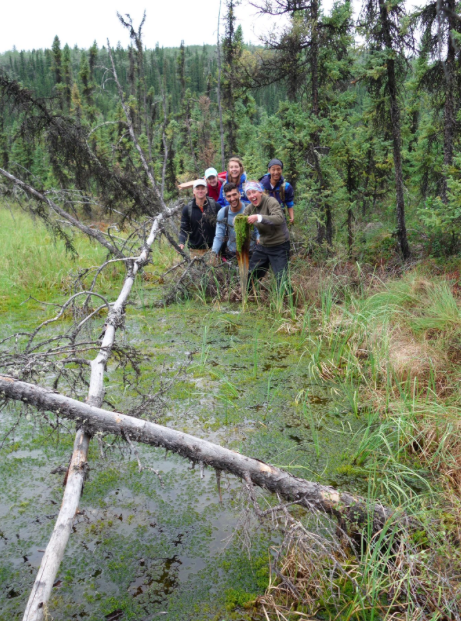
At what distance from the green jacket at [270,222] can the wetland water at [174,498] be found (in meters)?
1.86

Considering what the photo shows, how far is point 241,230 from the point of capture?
5945 millimetres

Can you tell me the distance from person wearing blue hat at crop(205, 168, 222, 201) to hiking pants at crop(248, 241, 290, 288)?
1.07m

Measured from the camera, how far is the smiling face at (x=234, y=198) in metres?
5.93

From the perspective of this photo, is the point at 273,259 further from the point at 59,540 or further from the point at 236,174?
the point at 59,540

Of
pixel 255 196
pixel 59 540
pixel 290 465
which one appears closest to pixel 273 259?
pixel 255 196

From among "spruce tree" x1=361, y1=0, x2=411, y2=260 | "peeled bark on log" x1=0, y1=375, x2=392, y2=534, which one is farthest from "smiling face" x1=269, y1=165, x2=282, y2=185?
"peeled bark on log" x1=0, y1=375, x2=392, y2=534

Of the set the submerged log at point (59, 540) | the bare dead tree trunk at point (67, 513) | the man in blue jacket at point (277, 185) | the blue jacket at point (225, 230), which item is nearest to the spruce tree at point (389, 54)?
the man in blue jacket at point (277, 185)

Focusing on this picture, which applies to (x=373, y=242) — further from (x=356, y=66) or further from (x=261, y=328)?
(x=261, y=328)

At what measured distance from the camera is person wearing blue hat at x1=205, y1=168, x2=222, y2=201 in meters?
6.51

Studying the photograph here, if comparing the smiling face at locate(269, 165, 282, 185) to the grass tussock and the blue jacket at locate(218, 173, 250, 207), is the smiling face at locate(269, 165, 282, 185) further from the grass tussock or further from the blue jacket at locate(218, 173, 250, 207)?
the grass tussock

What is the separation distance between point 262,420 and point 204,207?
153 inches

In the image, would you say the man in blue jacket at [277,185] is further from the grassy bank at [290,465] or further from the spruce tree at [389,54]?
the spruce tree at [389,54]

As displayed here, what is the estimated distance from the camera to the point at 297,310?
19.2ft

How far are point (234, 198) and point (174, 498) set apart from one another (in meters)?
4.18
